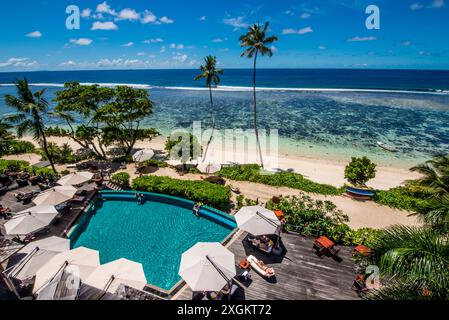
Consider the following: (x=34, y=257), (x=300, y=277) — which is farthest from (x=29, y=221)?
(x=300, y=277)

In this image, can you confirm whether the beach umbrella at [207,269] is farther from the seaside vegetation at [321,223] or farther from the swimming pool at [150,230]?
the seaside vegetation at [321,223]

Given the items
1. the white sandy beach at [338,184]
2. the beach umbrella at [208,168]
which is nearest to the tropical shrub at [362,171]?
the white sandy beach at [338,184]

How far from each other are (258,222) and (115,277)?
23.9 ft

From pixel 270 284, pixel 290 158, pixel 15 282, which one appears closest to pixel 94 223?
pixel 15 282

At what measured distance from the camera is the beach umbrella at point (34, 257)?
34.9ft

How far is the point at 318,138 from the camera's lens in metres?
39.9

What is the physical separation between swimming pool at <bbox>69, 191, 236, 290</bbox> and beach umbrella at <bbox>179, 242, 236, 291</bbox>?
2406 millimetres

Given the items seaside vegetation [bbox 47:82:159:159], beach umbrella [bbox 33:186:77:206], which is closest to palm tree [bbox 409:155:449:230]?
beach umbrella [bbox 33:186:77:206]

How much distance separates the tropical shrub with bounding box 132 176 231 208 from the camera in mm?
17844

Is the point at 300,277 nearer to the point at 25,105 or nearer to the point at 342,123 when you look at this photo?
the point at 25,105

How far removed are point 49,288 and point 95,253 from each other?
2.25m

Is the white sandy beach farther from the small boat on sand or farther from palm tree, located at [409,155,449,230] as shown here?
the small boat on sand
